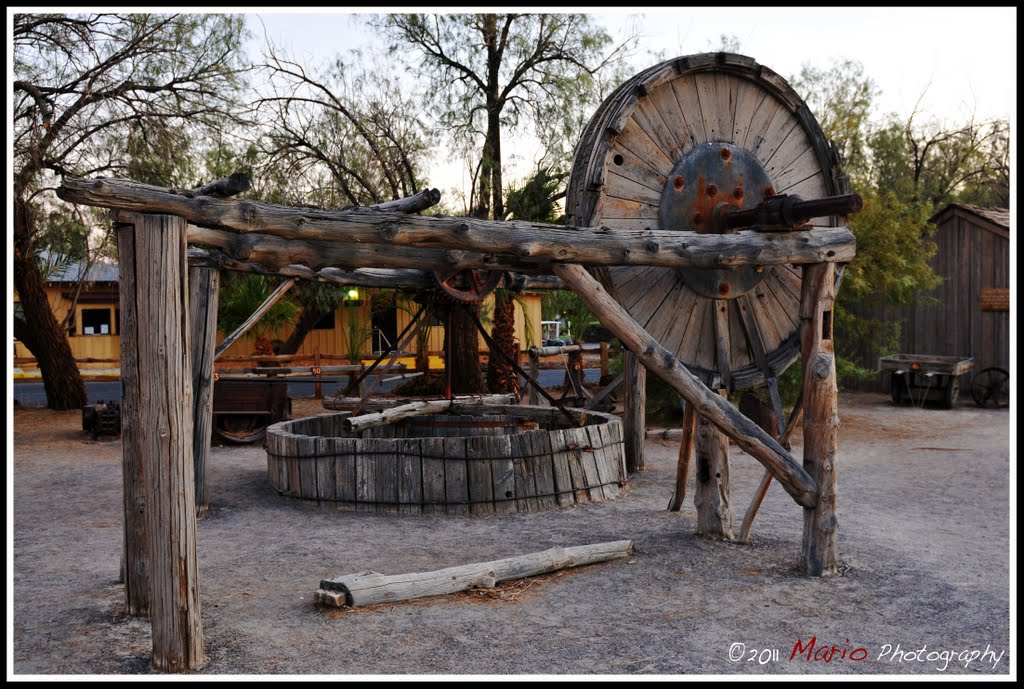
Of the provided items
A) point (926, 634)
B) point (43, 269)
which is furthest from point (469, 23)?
point (926, 634)

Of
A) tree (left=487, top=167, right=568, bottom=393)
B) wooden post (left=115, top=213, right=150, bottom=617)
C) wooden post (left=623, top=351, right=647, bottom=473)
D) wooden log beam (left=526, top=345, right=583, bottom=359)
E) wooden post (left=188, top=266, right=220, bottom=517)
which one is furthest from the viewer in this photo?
tree (left=487, top=167, right=568, bottom=393)

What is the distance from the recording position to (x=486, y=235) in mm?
5641

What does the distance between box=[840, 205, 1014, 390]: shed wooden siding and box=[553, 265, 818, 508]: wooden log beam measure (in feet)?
43.3

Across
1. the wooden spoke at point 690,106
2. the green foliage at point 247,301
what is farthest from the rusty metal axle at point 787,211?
the green foliage at point 247,301

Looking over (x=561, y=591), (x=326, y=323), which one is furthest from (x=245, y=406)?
(x=326, y=323)

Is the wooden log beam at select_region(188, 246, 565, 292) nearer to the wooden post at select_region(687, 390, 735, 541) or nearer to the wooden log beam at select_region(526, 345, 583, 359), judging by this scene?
the wooden post at select_region(687, 390, 735, 541)

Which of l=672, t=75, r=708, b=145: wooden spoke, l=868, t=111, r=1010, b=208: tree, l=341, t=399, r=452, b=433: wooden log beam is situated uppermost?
l=868, t=111, r=1010, b=208: tree

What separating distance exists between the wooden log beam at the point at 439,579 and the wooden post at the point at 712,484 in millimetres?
1248

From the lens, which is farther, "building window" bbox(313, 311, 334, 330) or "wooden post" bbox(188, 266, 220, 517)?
"building window" bbox(313, 311, 334, 330)

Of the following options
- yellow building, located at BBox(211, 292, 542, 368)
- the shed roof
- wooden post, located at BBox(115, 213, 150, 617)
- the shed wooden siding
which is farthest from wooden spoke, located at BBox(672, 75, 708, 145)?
yellow building, located at BBox(211, 292, 542, 368)

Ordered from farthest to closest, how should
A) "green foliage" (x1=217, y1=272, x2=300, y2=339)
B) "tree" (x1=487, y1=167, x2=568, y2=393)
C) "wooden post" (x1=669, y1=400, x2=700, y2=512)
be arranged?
"green foliage" (x1=217, y1=272, x2=300, y2=339) < "tree" (x1=487, y1=167, x2=568, y2=393) < "wooden post" (x1=669, y1=400, x2=700, y2=512)

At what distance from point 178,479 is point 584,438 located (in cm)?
504

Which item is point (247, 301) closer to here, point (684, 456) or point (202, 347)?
point (202, 347)

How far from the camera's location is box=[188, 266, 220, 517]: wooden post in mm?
8336
